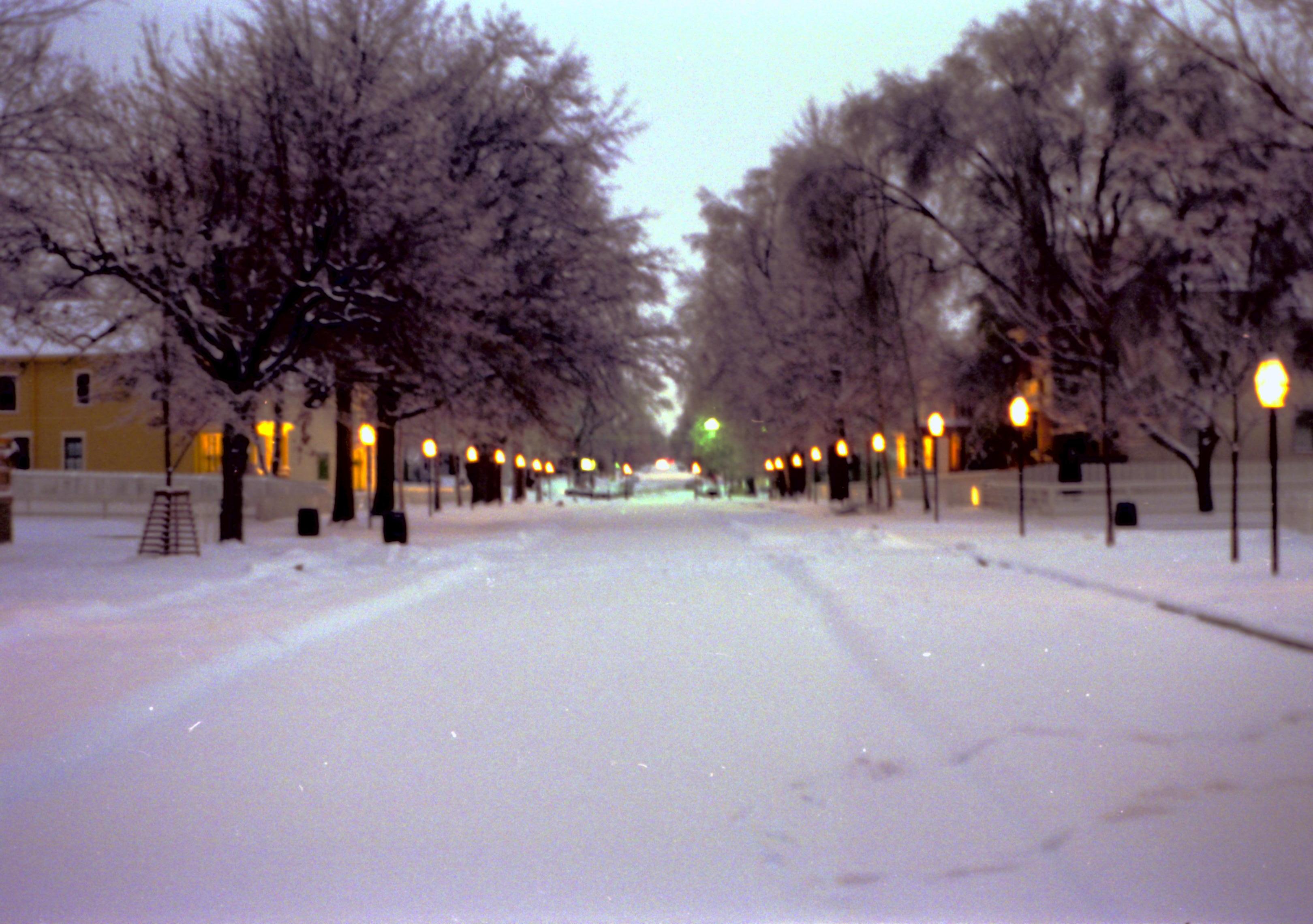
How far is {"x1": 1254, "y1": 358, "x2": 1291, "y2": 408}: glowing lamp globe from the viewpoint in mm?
16703

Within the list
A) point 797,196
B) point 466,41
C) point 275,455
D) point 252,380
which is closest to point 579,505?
point 275,455

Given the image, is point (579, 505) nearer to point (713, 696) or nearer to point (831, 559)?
point (831, 559)

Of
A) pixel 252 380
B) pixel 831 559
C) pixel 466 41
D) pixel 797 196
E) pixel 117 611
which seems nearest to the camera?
pixel 117 611

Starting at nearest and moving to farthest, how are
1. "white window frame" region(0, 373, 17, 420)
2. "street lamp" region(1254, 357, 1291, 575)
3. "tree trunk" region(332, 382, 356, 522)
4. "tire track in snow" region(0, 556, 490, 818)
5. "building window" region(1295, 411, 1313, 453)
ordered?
1. "tire track in snow" region(0, 556, 490, 818)
2. "street lamp" region(1254, 357, 1291, 575)
3. "tree trunk" region(332, 382, 356, 522)
4. "building window" region(1295, 411, 1313, 453)
5. "white window frame" region(0, 373, 17, 420)

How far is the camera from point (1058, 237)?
3434 cm

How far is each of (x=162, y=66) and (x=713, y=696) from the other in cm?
1948

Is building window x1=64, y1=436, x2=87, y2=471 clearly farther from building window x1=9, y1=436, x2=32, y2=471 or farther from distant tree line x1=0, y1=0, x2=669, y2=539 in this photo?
distant tree line x1=0, y1=0, x2=669, y2=539

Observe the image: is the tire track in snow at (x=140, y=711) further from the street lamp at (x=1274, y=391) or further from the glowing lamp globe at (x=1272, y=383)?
the glowing lamp globe at (x=1272, y=383)

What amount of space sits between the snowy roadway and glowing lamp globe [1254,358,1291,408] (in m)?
5.00

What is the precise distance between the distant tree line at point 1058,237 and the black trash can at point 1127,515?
2172mm

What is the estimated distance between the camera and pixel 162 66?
2377 centimetres

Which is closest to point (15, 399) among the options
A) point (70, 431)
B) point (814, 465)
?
point (70, 431)

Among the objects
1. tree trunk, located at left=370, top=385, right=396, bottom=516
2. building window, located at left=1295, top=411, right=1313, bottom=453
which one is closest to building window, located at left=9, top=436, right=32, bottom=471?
tree trunk, located at left=370, top=385, right=396, bottom=516

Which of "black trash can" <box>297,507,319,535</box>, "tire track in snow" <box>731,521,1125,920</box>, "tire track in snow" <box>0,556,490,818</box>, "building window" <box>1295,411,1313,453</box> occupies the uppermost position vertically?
"building window" <box>1295,411,1313,453</box>
